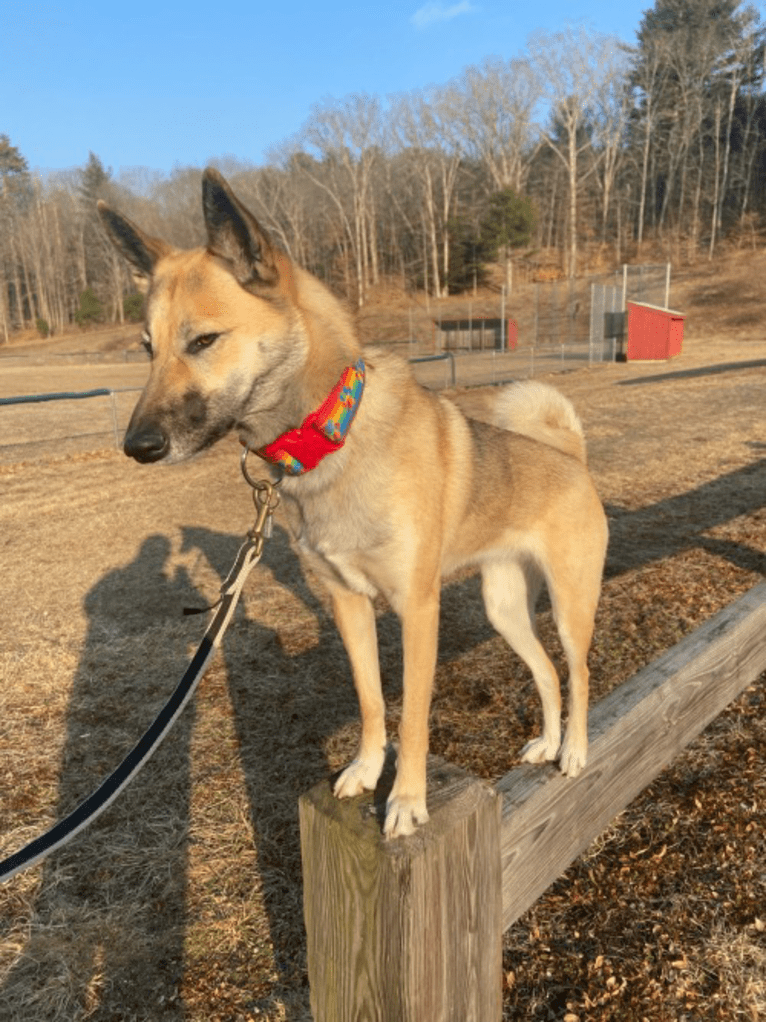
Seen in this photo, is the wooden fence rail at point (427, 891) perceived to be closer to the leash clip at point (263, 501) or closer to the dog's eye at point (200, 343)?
the leash clip at point (263, 501)

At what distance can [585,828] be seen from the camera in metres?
2.26

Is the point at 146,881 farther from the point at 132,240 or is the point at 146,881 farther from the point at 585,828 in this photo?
the point at 132,240

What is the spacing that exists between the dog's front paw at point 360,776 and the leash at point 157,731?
0.47 metres

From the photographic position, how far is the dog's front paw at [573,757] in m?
2.16

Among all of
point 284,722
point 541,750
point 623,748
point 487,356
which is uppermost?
point 623,748

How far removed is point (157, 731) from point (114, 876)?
5.07ft

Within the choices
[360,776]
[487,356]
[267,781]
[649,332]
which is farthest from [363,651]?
[487,356]

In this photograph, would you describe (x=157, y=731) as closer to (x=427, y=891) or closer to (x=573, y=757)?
(x=427, y=891)

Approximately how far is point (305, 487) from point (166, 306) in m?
0.74

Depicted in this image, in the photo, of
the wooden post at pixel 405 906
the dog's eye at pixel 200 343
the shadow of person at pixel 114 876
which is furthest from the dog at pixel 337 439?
the shadow of person at pixel 114 876

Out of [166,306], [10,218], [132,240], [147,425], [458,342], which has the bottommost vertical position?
[458,342]

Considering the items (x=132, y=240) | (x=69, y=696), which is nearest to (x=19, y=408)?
(x=69, y=696)

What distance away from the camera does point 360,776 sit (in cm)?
188

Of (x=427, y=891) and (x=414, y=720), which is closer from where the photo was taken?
(x=427, y=891)
